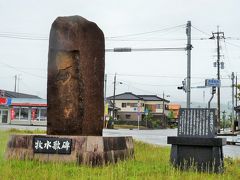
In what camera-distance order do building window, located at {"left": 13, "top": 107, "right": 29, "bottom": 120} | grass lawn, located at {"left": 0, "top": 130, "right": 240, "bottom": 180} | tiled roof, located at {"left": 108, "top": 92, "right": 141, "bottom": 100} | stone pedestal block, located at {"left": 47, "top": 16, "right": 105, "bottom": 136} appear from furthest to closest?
tiled roof, located at {"left": 108, "top": 92, "right": 141, "bottom": 100}, building window, located at {"left": 13, "top": 107, "right": 29, "bottom": 120}, stone pedestal block, located at {"left": 47, "top": 16, "right": 105, "bottom": 136}, grass lawn, located at {"left": 0, "top": 130, "right": 240, "bottom": 180}

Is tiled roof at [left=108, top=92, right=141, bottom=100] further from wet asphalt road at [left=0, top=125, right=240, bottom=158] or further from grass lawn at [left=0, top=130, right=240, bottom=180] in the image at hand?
grass lawn at [left=0, top=130, right=240, bottom=180]

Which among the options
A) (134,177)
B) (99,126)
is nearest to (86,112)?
(99,126)

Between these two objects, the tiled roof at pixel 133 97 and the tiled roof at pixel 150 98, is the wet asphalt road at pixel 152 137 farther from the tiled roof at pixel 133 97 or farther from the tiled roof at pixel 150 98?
the tiled roof at pixel 150 98

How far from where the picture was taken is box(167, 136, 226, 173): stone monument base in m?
8.51

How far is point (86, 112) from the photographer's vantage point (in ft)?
30.3

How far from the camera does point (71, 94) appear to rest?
9156 mm

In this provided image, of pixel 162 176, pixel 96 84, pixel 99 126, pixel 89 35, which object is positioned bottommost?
pixel 162 176

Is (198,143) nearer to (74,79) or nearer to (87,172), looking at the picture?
(87,172)

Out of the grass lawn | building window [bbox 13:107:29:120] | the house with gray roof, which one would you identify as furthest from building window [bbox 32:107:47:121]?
the grass lawn

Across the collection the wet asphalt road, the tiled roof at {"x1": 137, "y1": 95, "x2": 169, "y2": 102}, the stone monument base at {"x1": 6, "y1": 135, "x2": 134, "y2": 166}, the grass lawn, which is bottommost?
the wet asphalt road

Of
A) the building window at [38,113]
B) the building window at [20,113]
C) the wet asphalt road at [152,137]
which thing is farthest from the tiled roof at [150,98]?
the wet asphalt road at [152,137]

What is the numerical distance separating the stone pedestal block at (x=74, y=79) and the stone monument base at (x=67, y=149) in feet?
1.88

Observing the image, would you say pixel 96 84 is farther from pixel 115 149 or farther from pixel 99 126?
pixel 115 149

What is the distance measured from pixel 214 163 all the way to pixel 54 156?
3.36 metres
